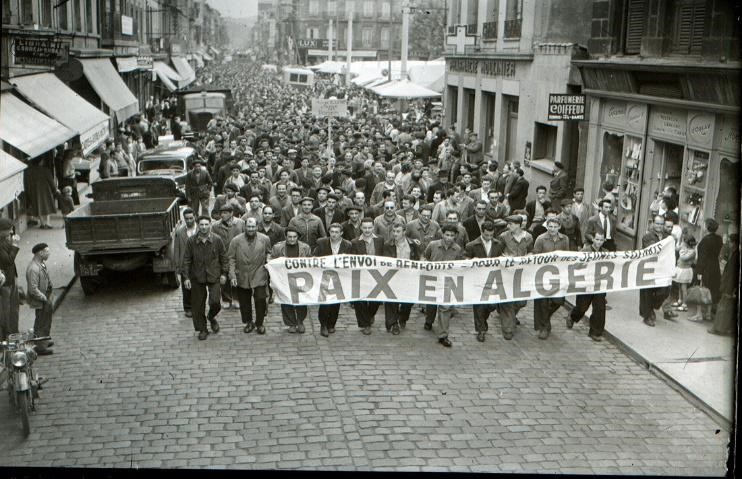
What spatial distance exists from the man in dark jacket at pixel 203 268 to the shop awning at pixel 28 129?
5502 millimetres

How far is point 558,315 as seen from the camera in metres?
12.8

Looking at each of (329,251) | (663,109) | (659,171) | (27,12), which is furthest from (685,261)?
(27,12)

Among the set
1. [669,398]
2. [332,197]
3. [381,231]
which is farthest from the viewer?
[332,197]

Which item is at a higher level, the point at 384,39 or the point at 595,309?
the point at 384,39

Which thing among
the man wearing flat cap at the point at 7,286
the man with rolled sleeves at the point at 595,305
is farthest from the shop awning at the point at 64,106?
the man with rolled sleeves at the point at 595,305

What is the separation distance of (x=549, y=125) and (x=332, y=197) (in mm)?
10491

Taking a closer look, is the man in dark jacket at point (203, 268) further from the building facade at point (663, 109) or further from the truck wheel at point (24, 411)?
the building facade at point (663, 109)

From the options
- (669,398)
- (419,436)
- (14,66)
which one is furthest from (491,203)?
(14,66)

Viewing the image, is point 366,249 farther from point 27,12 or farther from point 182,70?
point 182,70

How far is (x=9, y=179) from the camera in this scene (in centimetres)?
1260

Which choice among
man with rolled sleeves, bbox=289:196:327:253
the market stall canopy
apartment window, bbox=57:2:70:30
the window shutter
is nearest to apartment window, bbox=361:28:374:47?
the market stall canopy

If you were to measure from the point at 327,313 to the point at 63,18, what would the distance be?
58.2 feet

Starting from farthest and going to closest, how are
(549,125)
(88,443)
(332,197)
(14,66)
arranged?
(549,125)
(14,66)
(332,197)
(88,443)

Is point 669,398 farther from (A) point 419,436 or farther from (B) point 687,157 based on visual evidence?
(B) point 687,157
